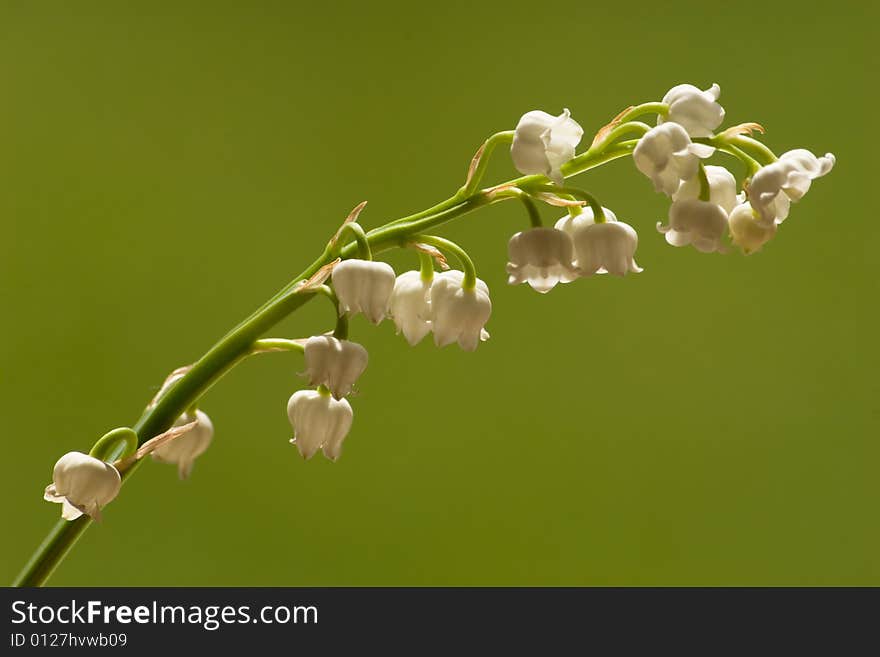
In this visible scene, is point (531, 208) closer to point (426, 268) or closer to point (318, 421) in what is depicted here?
point (426, 268)

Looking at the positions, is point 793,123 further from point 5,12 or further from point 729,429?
point 5,12

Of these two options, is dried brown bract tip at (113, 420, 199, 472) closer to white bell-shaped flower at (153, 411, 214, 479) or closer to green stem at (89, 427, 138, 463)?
green stem at (89, 427, 138, 463)

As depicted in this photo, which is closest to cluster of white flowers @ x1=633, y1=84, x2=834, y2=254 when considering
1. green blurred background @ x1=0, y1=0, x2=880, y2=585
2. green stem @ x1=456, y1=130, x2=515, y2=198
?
green stem @ x1=456, y1=130, x2=515, y2=198

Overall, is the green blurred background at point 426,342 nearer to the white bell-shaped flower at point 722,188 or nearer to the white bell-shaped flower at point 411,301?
the white bell-shaped flower at point 411,301

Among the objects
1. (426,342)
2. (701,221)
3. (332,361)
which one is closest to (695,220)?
(701,221)

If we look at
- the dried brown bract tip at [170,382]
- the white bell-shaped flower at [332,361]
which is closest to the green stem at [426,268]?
the white bell-shaped flower at [332,361]
